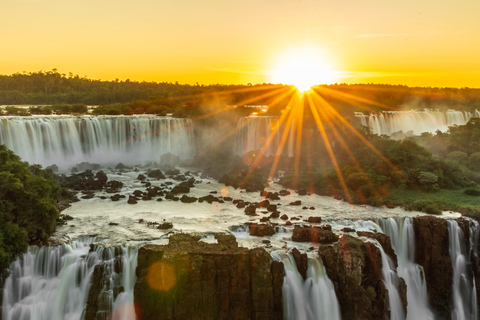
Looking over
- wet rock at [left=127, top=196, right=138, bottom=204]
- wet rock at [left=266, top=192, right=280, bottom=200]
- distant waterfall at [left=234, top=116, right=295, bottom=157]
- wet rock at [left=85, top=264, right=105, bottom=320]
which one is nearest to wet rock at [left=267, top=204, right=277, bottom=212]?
wet rock at [left=266, top=192, right=280, bottom=200]

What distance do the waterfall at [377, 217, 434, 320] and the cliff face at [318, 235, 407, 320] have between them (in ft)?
10.7

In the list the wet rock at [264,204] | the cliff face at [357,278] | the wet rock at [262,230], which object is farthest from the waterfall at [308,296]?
the wet rock at [264,204]

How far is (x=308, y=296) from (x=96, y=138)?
1310 inches

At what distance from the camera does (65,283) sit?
61.2 ft

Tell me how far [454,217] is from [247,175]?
17.1m

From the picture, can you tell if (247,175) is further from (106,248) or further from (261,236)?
(106,248)

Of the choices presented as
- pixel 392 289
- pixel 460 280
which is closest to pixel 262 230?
pixel 392 289

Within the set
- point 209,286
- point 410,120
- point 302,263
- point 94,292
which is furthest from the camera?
point 410,120

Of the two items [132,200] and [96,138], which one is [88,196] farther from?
[96,138]

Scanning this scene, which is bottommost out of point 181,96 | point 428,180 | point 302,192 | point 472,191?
point 302,192

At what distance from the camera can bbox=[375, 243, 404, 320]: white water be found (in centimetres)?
2019

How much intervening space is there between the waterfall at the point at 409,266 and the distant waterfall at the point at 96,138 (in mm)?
31197

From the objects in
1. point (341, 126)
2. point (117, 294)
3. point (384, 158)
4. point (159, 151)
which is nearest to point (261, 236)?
point (117, 294)

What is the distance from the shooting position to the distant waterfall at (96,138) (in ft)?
128
